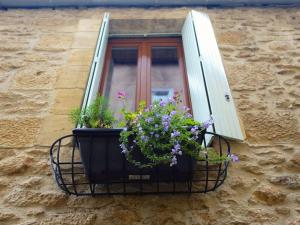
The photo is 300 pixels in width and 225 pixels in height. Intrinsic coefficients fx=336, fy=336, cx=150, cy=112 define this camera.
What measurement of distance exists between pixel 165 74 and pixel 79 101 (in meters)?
0.97

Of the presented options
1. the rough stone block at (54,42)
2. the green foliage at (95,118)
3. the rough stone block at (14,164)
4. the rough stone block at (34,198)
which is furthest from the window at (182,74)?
the rough stone block at (34,198)

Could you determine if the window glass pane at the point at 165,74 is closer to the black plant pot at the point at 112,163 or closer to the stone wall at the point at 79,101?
the stone wall at the point at 79,101

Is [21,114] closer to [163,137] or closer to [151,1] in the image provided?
[163,137]

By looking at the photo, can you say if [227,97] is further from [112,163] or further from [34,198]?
[34,198]

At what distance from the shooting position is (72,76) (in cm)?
282

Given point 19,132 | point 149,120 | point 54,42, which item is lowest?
point 149,120

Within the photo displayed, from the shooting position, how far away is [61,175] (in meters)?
2.00

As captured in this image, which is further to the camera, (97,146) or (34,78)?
(34,78)

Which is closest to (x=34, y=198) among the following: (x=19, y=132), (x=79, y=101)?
(x=19, y=132)

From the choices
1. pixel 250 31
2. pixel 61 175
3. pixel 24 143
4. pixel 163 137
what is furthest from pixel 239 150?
pixel 250 31

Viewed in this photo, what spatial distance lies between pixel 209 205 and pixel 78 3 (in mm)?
2930

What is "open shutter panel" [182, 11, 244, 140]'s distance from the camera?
2.24 m

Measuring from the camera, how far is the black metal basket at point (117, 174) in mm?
1869

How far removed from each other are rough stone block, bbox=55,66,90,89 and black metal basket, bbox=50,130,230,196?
85 centimetres
